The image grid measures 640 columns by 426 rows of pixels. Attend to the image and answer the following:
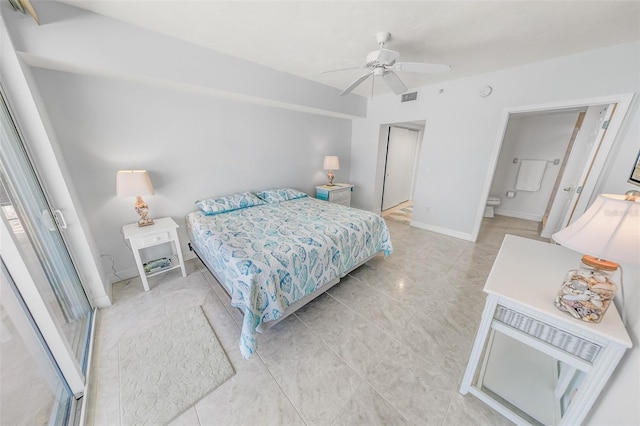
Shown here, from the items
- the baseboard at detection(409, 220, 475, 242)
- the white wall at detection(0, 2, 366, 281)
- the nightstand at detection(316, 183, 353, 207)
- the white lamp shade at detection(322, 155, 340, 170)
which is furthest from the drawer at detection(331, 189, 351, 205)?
the baseboard at detection(409, 220, 475, 242)

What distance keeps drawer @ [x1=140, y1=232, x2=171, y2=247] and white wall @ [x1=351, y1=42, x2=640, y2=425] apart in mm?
3127

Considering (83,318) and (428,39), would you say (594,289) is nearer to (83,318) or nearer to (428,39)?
(428,39)

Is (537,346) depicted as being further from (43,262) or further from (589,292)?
(43,262)

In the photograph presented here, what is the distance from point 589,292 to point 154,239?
3143 mm

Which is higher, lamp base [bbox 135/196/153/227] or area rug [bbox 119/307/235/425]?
lamp base [bbox 135/196/153/227]

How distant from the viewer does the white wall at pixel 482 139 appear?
91 cm

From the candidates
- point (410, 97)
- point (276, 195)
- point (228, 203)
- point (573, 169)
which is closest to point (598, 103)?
point (573, 169)

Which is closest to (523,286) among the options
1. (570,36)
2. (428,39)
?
(428,39)

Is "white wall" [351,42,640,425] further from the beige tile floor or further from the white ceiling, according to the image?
the beige tile floor

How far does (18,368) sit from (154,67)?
2382 mm

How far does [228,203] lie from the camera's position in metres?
2.81

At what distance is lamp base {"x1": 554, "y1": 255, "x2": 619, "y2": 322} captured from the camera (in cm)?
86

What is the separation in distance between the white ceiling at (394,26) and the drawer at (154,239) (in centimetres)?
193

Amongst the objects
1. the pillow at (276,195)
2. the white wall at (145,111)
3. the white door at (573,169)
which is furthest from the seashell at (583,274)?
the white wall at (145,111)
